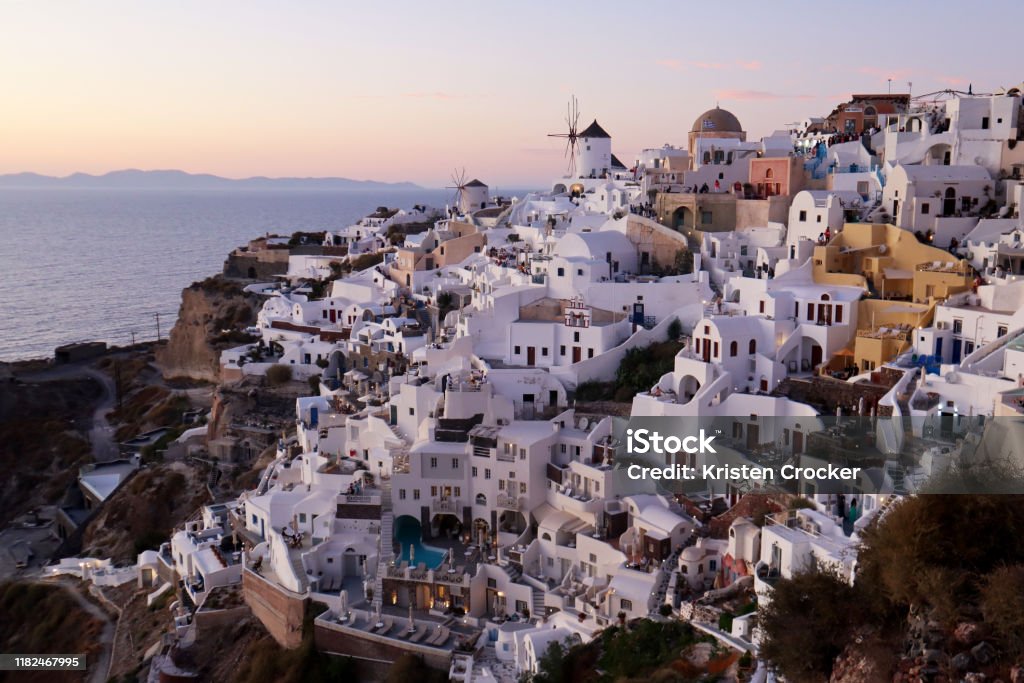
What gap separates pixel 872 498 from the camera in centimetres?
1512

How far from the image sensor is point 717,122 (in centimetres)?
3597

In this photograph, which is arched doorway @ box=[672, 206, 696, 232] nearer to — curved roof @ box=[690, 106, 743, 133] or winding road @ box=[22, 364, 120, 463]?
curved roof @ box=[690, 106, 743, 133]

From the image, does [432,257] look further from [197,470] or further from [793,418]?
[793,418]

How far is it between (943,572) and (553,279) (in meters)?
17.4

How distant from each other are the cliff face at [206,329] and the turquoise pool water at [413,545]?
67.2 ft

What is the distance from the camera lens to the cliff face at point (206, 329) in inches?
1609

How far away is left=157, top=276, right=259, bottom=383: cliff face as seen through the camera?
4088cm

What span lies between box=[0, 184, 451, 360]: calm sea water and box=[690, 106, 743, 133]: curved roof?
37506 millimetres

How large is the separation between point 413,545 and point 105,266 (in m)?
77.3

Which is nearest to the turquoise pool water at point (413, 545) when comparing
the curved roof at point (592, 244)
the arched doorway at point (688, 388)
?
the arched doorway at point (688, 388)

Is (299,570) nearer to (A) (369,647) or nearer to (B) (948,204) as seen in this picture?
(A) (369,647)

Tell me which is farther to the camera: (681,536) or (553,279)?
(553,279)

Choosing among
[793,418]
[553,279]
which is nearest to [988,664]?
[793,418]

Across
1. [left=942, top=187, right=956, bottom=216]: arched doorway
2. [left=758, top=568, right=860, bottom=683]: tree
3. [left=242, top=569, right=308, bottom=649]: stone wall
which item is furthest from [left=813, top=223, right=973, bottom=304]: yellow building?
[left=242, top=569, right=308, bottom=649]: stone wall
